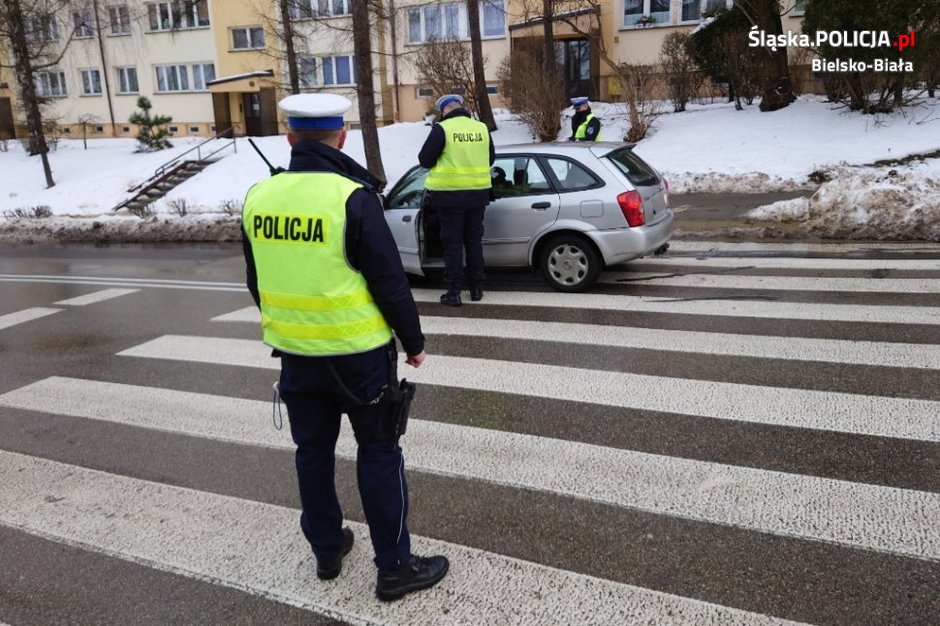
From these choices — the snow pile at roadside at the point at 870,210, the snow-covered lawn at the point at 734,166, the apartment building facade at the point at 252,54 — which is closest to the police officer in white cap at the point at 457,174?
the snow pile at roadside at the point at 870,210

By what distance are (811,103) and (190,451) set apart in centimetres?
1877

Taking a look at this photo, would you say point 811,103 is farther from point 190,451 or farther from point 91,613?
point 91,613

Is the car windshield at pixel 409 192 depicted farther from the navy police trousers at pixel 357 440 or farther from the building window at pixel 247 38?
the building window at pixel 247 38

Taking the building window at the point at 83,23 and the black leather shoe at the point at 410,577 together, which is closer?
the black leather shoe at the point at 410,577

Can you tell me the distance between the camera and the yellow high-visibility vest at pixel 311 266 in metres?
2.73

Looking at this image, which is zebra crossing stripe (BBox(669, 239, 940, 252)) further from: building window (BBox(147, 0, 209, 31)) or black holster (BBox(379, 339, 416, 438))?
→ building window (BBox(147, 0, 209, 31))

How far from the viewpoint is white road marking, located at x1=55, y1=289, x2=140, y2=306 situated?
935 cm

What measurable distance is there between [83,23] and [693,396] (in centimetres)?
4112

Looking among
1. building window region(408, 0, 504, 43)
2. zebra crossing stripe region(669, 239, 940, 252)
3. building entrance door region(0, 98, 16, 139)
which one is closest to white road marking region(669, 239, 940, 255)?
zebra crossing stripe region(669, 239, 940, 252)

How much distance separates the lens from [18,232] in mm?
17844

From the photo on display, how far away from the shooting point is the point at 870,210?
10.4 m

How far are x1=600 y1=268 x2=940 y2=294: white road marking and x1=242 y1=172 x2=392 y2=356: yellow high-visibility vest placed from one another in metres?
5.85

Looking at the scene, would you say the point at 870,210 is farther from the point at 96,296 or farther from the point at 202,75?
the point at 202,75

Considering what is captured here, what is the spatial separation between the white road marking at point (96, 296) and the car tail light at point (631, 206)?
6.38 metres
